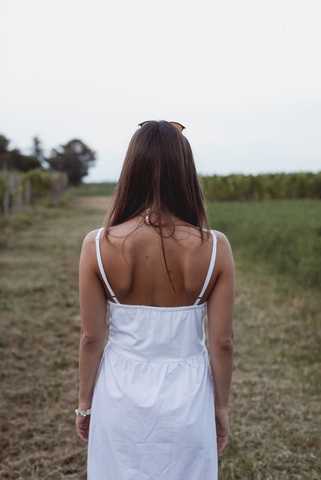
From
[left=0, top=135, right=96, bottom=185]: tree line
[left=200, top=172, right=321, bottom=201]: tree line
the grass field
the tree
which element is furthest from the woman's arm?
the tree

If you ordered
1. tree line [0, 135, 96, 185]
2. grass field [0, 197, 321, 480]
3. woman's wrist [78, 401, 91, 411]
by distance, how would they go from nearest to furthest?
1. woman's wrist [78, 401, 91, 411]
2. grass field [0, 197, 321, 480]
3. tree line [0, 135, 96, 185]

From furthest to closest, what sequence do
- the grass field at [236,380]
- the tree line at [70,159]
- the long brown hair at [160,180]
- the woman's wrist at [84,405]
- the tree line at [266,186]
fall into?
the tree line at [70,159], the tree line at [266,186], the grass field at [236,380], the woman's wrist at [84,405], the long brown hair at [160,180]

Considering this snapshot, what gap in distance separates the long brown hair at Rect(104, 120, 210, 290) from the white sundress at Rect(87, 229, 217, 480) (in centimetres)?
16

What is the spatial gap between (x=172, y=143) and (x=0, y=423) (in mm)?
2677

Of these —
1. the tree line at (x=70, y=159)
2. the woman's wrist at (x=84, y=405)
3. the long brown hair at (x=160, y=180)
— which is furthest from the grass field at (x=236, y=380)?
the tree line at (x=70, y=159)

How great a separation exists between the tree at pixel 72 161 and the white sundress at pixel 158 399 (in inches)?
2478

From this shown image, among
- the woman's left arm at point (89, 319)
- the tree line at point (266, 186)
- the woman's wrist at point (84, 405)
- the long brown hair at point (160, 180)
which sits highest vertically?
the tree line at point (266, 186)

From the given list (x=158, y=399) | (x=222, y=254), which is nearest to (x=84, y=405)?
(x=158, y=399)

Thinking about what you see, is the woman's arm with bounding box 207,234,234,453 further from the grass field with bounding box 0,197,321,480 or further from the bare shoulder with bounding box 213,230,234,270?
the grass field with bounding box 0,197,321,480

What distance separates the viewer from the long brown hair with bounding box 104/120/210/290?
1129 millimetres

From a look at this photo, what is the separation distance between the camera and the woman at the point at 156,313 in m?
1.14

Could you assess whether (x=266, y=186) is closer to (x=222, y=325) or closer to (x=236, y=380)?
(x=236, y=380)

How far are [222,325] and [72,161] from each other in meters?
64.6

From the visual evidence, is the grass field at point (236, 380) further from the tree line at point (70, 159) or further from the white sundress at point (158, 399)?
the tree line at point (70, 159)
